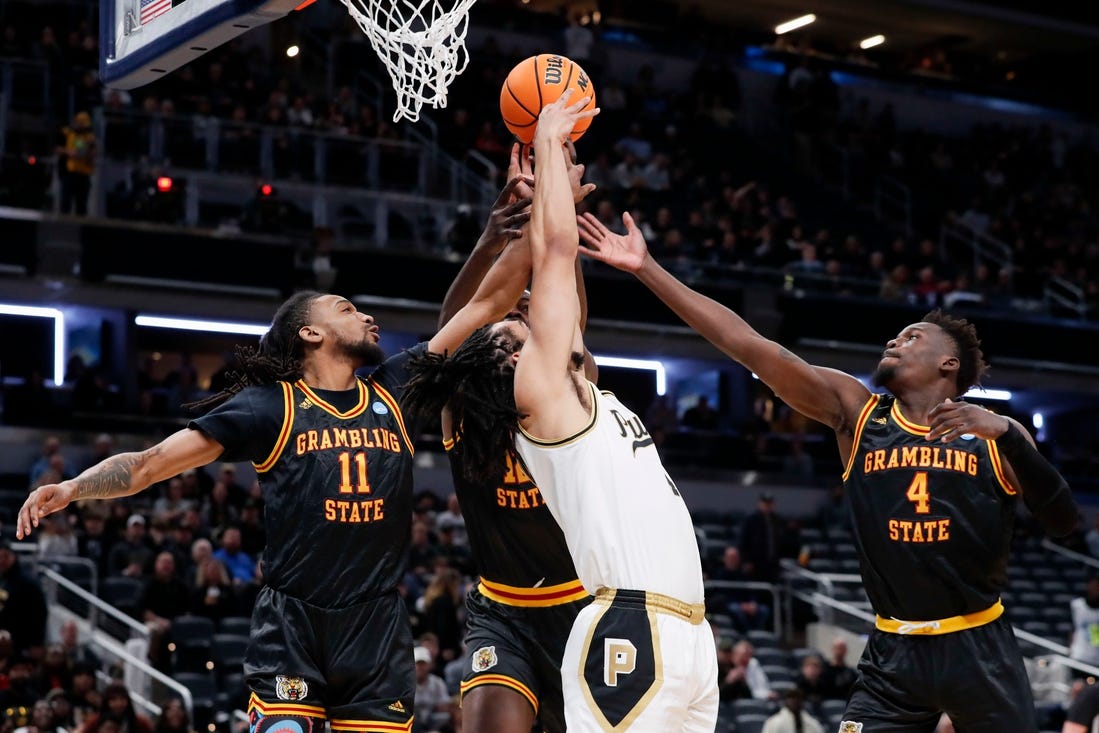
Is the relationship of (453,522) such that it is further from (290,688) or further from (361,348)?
(290,688)

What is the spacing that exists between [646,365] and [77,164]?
11478 mm

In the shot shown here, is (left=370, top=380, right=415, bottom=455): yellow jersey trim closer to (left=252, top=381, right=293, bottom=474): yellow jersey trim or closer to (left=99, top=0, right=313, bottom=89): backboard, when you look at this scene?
(left=252, top=381, right=293, bottom=474): yellow jersey trim

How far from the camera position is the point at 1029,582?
2311cm

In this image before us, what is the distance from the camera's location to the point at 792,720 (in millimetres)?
14828

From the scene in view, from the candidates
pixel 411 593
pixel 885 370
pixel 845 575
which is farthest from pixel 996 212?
pixel 885 370

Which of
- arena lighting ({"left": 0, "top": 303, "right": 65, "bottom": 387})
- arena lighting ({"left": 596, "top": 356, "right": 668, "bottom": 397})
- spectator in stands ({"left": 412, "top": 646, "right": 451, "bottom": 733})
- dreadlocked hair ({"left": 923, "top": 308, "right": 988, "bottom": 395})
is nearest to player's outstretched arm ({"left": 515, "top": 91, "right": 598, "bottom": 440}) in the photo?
dreadlocked hair ({"left": 923, "top": 308, "right": 988, "bottom": 395})

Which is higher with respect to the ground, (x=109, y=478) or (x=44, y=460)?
(x=109, y=478)

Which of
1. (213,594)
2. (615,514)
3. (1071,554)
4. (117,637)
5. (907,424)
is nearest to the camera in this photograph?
(615,514)

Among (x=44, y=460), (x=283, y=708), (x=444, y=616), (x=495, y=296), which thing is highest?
(x=495, y=296)

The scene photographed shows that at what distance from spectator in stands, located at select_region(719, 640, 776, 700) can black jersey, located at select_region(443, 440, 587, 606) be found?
9.43 meters

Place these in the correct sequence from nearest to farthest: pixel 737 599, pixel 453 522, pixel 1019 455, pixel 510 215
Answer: pixel 1019 455 < pixel 510 215 < pixel 453 522 < pixel 737 599

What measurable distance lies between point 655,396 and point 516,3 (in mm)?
9094

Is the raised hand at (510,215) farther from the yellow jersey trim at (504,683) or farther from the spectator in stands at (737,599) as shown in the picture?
the spectator in stands at (737,599)

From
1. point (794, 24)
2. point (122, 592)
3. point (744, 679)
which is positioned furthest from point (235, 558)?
point (794, 24)
